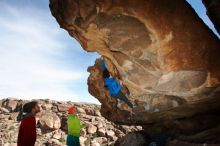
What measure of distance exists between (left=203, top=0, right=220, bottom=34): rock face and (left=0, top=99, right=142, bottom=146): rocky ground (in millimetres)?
20222

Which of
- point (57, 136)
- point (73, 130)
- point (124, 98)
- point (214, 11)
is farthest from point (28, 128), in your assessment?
point (57, 136)

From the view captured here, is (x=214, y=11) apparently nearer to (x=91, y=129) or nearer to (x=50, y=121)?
(x=91, y=129)

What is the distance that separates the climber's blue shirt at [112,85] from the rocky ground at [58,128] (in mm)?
16037

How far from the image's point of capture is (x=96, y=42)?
8.52 metres

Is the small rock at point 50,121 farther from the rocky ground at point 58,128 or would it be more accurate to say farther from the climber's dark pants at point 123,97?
the climber's dark pants at point 123,97

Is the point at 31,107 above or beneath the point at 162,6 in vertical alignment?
beneath

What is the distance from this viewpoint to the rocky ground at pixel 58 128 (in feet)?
97.1

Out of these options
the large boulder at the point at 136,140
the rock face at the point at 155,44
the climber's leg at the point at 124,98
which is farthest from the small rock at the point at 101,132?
the rock face at the point at 155,44

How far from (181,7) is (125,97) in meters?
4.11

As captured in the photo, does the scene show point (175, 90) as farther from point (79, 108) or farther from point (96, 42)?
point (79, 108)

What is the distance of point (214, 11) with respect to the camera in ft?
26.0

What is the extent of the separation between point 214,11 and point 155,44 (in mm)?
1996

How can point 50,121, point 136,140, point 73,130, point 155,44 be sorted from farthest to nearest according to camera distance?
1. point 50,121
2. point 136,140
3. point 73,130
4. point 155,44

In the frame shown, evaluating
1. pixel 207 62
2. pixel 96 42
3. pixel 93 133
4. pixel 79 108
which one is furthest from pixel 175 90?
pixel 79 108
